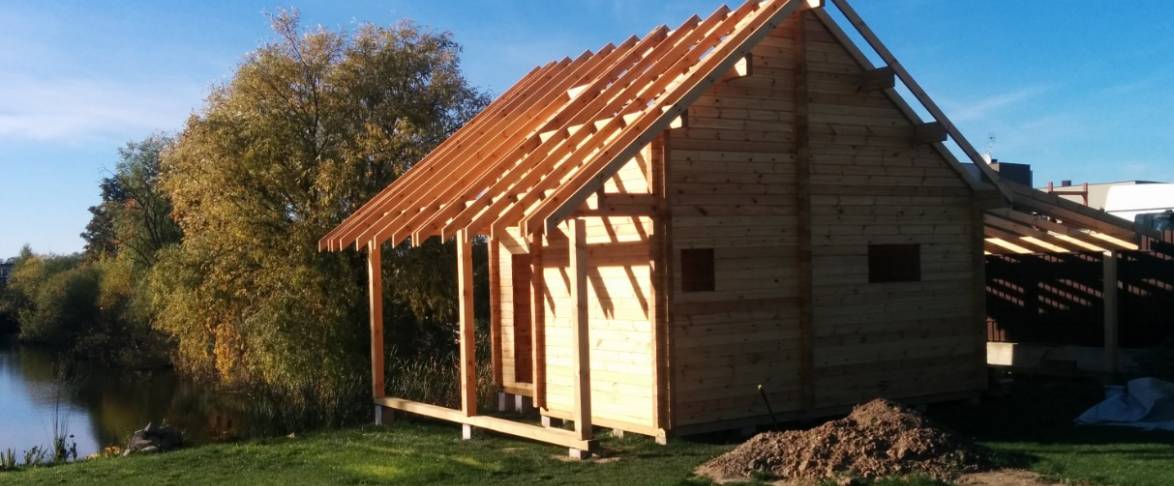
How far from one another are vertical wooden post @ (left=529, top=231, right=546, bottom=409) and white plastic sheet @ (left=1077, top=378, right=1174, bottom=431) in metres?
5.80

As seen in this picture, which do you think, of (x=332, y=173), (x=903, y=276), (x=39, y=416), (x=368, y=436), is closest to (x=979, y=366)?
(x=903, y=276)

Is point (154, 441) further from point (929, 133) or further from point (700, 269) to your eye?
point (929, 133)

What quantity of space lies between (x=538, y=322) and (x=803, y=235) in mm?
→ 3180

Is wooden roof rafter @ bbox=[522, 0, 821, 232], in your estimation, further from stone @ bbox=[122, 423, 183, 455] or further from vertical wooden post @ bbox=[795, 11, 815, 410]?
stone @ bbox=[122, 423, 183, 455]

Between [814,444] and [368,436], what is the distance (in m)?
5.54

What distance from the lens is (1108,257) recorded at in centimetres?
1353

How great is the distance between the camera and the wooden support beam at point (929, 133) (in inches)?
456

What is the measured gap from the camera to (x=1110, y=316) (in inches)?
531

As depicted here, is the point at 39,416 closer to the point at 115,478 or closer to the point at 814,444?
the point at 115,478

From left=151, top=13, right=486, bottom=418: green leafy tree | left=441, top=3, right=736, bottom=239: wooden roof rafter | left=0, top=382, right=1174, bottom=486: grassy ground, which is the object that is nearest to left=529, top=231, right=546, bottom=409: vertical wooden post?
left=0, top=382, right=1174, bottom=486: grassy ground

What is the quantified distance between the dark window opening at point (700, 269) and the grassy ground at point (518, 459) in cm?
154

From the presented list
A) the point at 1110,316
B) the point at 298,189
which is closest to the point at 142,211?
the point at 298,189

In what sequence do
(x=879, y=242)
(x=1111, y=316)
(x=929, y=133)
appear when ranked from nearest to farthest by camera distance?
(x=879, y=242), (x=929, y=133), (x=1111, y=316)

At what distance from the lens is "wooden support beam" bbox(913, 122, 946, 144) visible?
11.6m
